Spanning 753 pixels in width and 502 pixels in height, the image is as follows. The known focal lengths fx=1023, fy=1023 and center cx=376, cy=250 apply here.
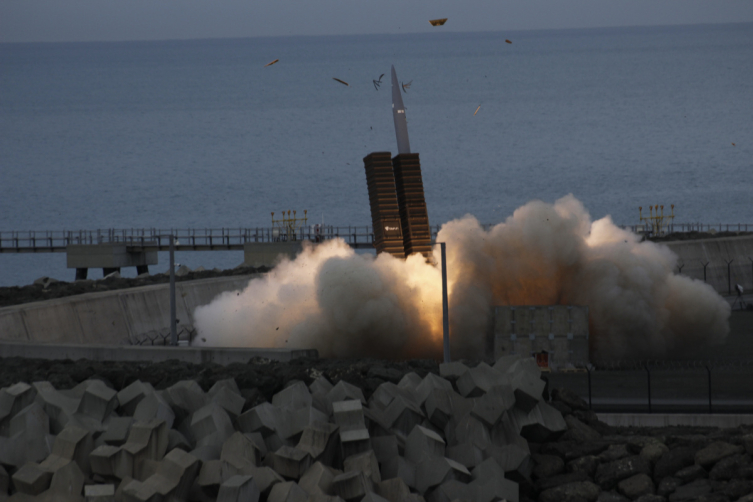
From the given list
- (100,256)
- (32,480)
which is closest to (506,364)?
(32,480)

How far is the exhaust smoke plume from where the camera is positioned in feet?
103

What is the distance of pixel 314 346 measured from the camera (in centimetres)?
3116

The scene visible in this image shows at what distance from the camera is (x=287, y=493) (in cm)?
1688

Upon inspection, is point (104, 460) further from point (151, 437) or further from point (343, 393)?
point (343, 393)

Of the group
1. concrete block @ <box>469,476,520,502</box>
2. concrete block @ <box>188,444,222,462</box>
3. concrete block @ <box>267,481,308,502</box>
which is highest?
concrete block @ <box>188,444,222,462</box>

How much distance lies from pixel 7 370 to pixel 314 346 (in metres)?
9.89

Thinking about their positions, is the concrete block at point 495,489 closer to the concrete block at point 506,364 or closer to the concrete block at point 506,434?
the concrete block at point 506,434

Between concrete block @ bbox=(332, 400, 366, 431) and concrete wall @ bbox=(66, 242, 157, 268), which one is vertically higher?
concrete wall @ bbox=(66, 242, 157, 268)

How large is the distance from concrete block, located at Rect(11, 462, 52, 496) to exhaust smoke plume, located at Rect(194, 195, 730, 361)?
567 inches

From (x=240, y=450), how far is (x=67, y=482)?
295 centimetres

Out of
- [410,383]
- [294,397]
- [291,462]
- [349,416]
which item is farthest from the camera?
[410,383]

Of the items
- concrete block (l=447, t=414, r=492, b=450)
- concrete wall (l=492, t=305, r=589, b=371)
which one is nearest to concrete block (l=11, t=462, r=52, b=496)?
concrete block (l=447, t=414, r=492, b=450)

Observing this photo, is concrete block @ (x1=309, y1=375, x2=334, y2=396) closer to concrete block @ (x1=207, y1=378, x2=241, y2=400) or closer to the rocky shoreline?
the rocky shoreline

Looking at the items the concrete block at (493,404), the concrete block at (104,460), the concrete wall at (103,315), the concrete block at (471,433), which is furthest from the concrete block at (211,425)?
the concrete wall at (103,315)
